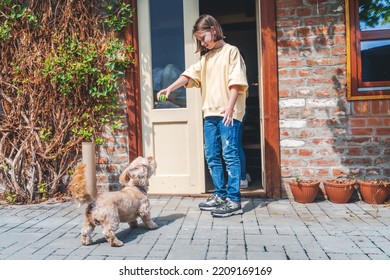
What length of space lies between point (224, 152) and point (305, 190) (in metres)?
1.11

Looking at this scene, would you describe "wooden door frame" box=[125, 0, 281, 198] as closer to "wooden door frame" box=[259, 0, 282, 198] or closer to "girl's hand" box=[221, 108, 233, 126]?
"wooden door frame" box=[259, 0, 282, 198]

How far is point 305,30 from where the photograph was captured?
430 centimetres

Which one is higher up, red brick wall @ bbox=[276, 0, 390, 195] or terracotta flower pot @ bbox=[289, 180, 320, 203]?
red brick wall @ bbox=[276, 0, 390, 195]

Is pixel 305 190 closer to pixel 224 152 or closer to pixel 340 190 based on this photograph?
pixel 340 190

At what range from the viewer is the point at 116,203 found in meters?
3.00

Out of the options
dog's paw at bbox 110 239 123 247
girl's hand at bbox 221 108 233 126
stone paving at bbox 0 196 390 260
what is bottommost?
stone paving at bbox 0 196 390 260

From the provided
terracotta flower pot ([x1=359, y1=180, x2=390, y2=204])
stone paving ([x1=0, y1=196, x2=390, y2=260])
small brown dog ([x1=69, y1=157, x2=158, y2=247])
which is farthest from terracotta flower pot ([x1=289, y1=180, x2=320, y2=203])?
small brown dog ([x1=69, y1=157, x2=158, y2=247])


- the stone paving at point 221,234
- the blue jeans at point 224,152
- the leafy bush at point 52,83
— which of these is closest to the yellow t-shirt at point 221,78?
the blue jeans at point 224,152

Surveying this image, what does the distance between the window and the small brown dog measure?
2.49m

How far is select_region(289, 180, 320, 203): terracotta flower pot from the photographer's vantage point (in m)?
4.15

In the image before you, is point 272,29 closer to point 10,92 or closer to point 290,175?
point 290,175

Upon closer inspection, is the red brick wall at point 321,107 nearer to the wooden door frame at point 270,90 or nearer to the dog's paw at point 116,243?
the wooden door frame at point 270,90

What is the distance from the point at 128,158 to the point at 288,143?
6.24ft

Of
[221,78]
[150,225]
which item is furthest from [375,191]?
[150,225]
